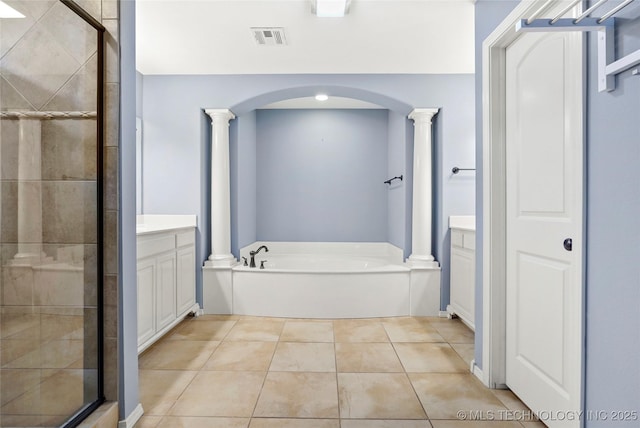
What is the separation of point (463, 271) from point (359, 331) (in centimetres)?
101

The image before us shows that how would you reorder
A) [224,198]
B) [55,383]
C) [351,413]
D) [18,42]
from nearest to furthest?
[18,42] → [55,383] → [351,413] → [224,198]

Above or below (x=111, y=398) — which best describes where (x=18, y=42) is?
above

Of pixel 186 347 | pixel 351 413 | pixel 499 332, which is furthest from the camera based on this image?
pixel 186 347

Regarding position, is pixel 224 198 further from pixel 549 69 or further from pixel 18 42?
pixel 549 69

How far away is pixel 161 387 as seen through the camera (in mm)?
1980

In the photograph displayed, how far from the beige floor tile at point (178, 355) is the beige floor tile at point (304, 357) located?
495 millimetres

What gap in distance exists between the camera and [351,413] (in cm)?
172

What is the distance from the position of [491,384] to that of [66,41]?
2665 mm

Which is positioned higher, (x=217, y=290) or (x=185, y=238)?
(x=185, y=238)

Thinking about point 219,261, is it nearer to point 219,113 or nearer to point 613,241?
point 219,113

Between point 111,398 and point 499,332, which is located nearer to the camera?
point 111,398

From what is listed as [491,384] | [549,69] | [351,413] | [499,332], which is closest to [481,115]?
[549,69]

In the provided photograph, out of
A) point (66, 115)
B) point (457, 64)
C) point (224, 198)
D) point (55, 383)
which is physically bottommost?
point (55, 383)

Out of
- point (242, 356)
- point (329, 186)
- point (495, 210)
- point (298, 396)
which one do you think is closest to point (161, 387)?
point (242, 356)
